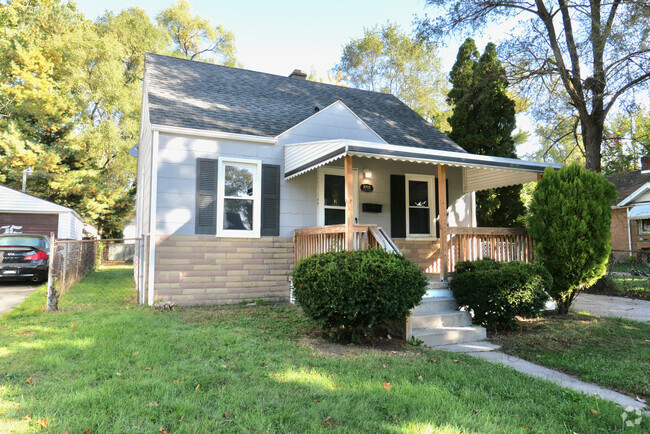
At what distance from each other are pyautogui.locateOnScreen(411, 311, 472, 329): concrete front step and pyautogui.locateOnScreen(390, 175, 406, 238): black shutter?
316 cm

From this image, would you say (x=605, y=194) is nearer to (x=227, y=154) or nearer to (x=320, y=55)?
(x=227, y=154)

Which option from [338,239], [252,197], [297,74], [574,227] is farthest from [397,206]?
[297,74]

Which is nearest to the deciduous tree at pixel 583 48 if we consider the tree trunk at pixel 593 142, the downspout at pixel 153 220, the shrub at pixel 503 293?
the tree trunk at pixel 593 142

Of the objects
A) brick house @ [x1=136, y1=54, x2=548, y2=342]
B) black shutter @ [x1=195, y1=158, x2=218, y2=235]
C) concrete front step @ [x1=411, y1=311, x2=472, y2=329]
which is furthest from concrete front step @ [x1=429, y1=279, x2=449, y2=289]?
black shutter @ [x1=195, y1=158, x2=218, y2=235]

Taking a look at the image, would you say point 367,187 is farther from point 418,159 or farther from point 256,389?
point 256,389

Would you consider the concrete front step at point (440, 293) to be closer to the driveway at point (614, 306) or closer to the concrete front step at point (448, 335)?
the concrete front step at point (448, 335)

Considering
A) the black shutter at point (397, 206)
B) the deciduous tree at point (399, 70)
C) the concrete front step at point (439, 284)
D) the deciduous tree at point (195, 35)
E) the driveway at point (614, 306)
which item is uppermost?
the deciduous tree at point (195, 35)

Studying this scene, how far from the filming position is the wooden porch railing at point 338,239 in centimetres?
604

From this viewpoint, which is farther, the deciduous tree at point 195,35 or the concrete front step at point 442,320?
the deciduous tree at point 195,35

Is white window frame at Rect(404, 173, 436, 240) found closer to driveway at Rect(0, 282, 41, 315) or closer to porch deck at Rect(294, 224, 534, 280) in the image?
porch deck at Rect(294, 224, 534, 280)

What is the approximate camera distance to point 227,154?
8094mm

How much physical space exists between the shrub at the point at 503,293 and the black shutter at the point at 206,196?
15.5ft

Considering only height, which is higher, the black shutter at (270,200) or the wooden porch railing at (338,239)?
the black shutter at (270,200)

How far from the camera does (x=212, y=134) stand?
25.8 ft
